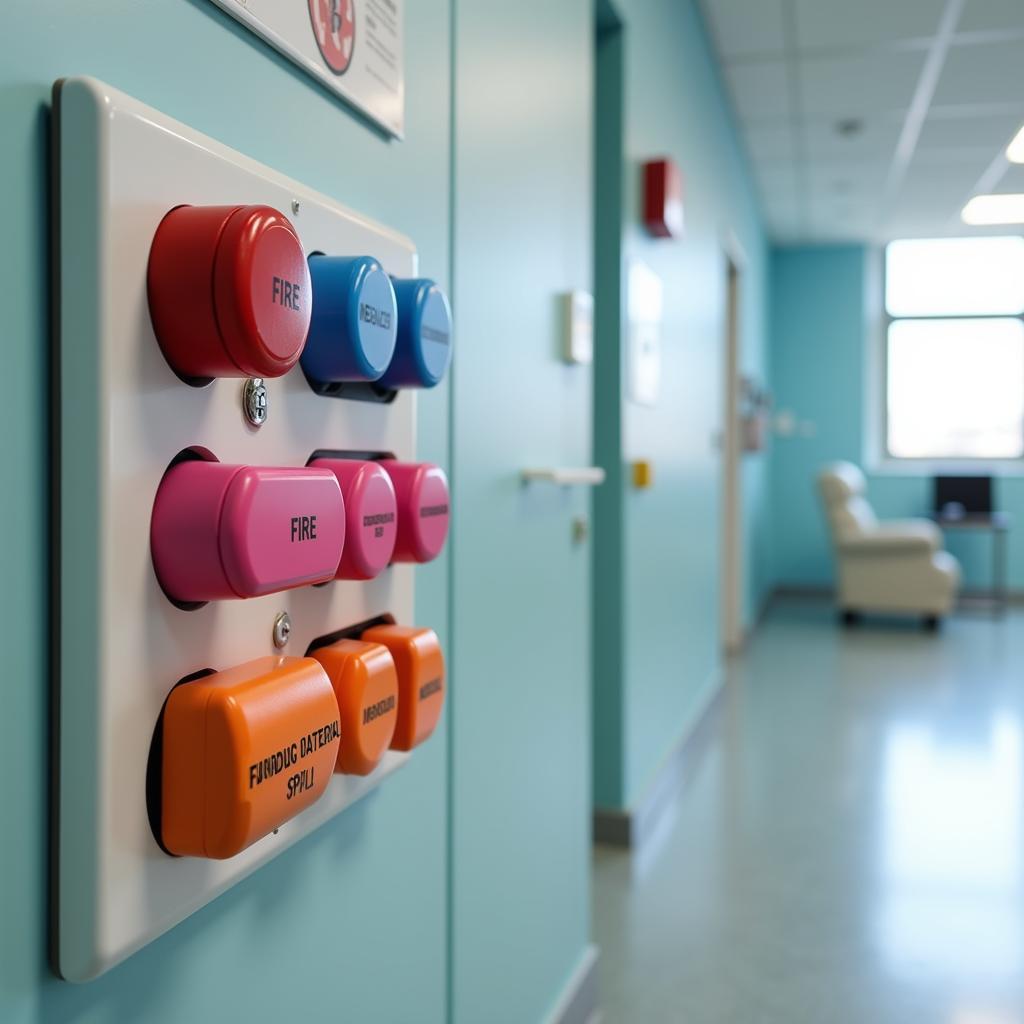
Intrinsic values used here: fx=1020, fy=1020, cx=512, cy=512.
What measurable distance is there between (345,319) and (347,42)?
309 millimetres

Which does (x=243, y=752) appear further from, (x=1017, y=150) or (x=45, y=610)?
(x=1017, y=150)

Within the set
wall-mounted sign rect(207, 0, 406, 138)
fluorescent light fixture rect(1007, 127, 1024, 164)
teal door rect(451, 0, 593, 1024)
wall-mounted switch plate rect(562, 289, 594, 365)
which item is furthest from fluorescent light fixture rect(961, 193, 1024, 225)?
wall-mounted sign rect(207, 0, 406, 138)

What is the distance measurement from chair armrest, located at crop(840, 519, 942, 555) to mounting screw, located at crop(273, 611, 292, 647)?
584 cm

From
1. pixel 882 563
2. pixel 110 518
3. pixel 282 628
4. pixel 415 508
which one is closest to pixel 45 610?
pixel 110 518

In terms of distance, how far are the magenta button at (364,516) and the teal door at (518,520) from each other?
415 mm

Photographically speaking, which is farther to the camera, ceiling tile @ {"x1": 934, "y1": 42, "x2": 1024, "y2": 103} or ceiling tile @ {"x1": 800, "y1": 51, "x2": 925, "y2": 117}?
ceiling tile @ {"x1": 800, "y1": 51, "x2": 925, "y2": 117}

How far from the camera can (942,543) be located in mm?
7414

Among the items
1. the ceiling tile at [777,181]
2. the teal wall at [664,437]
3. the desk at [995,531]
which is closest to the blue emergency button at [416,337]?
the teal wall at [664,437]

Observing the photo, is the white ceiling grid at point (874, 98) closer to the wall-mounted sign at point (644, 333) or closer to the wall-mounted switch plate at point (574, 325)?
the wall-mounted sign at point (644, 333)

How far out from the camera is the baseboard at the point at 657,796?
8.52ft

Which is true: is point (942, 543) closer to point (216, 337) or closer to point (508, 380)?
point (508, 380)

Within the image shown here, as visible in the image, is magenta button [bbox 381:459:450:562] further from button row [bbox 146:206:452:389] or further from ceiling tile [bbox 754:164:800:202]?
ceiling tile [bbox 754:164:800:202]

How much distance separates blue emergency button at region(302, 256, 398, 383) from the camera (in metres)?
0.68

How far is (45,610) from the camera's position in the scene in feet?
1.75
